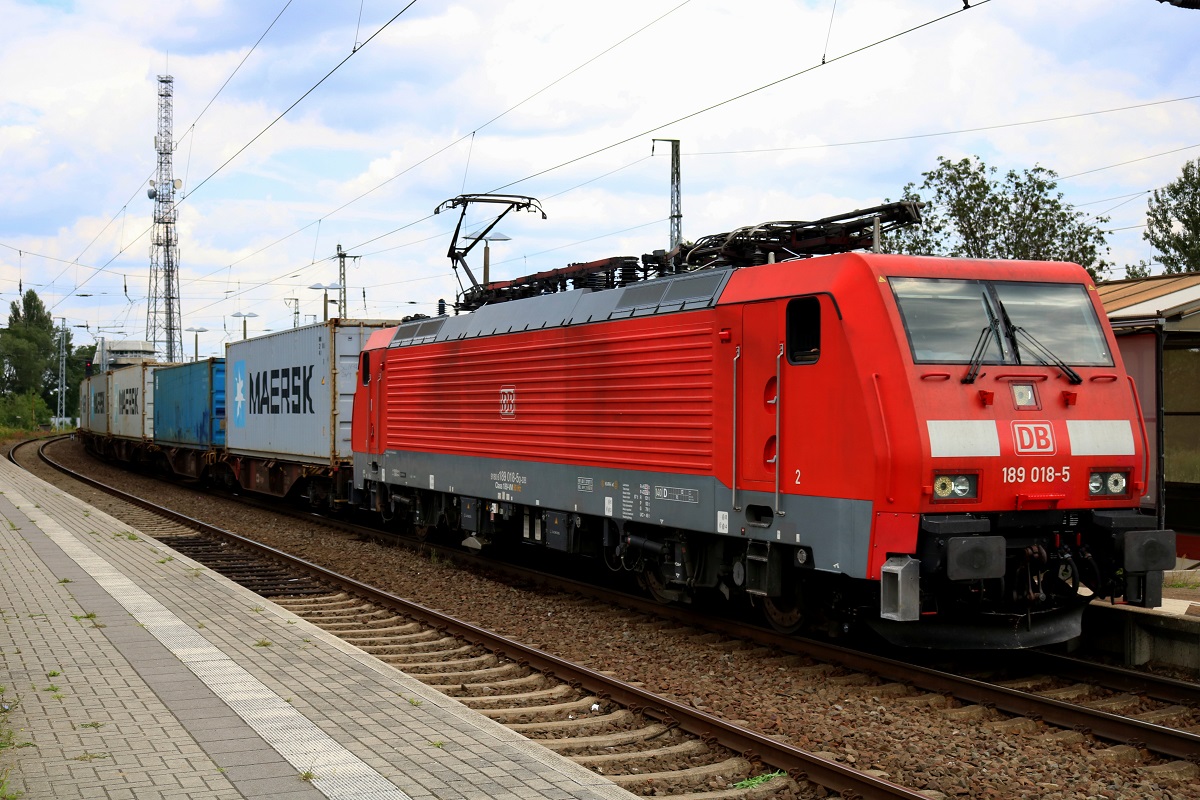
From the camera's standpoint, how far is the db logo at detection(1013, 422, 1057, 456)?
329 inches

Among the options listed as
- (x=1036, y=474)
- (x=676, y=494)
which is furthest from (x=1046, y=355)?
(x=676, y=494)

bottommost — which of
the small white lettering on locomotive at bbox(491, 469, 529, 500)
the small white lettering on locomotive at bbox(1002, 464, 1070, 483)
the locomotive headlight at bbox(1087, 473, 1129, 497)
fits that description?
the small white lettering on locomotive at bbox(491, 469, 529, 500)

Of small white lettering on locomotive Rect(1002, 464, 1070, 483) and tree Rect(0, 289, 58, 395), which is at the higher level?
tree Rect(0, 289, 58, 395)

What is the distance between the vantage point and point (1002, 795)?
6109 mm

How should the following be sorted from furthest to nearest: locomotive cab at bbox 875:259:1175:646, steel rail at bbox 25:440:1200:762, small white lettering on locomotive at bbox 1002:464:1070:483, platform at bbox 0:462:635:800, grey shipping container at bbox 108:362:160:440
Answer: grey shipping container at bbox 108:362:160:440, small white lettering on locomotive at bbox 1002:464:1070:483, locomotive cab at bbox 875:259:1175:646, steel rail at bbox 25:440:1200:762, platform at bbox 0:462:635:800

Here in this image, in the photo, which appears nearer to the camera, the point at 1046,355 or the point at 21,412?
the point at 1046,355

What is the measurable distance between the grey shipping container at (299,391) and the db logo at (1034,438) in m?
14.5

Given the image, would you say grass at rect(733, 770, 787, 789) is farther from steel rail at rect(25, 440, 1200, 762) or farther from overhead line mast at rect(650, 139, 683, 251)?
overhead line mast at rect(650, 139, 683, 251)

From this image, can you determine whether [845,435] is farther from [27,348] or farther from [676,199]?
[27,348]

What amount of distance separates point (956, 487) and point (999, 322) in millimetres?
1532

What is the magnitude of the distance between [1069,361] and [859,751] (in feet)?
12.5

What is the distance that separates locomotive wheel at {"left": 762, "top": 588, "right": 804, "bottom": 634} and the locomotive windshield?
2.52 m

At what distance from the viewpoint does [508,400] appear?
13.8 m

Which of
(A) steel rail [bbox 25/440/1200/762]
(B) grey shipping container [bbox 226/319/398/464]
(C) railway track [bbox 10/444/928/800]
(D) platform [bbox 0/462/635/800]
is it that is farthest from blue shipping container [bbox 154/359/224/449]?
(A) steel rail [bbox 25/440/1200/762]
